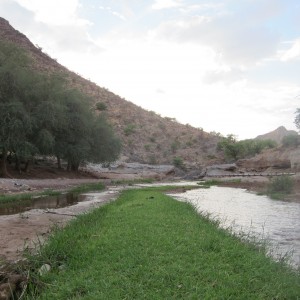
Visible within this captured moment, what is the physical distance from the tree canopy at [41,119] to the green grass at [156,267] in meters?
24.6

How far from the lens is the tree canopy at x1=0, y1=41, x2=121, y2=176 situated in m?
32.6

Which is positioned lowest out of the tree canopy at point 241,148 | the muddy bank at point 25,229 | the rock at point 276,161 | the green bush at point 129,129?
the muddy bank at point 25,229

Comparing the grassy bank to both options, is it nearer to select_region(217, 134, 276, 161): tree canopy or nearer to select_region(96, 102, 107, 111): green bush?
select_region(217, 134, 276, 161): tree canopy

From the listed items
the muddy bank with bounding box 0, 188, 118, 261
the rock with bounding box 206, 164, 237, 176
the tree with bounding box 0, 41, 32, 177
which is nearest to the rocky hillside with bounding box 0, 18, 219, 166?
the rock with bounding box 206, 164, 237, 176

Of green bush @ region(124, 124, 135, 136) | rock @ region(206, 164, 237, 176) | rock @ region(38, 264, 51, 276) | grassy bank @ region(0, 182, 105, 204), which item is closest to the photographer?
rock @ region(38, 264, 51, 276)

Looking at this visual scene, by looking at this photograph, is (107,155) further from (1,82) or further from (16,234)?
(16,234)

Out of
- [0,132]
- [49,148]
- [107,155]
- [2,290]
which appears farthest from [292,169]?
[2,290]

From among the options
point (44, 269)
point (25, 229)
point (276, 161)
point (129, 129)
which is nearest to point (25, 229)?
point (25, 229)

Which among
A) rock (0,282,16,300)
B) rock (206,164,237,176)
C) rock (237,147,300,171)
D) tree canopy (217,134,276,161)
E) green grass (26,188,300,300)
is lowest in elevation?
rock (0,282,16,300)

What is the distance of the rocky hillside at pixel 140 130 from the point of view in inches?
3252

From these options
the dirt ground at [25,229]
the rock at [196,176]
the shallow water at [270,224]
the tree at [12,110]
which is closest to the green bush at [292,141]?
the rock at [196,176]

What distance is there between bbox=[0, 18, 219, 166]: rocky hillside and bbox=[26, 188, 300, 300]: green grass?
2562 inches

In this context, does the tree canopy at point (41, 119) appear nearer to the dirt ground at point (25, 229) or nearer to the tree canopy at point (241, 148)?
the dirt ground at point (25, 229)

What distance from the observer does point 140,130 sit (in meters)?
91.2
